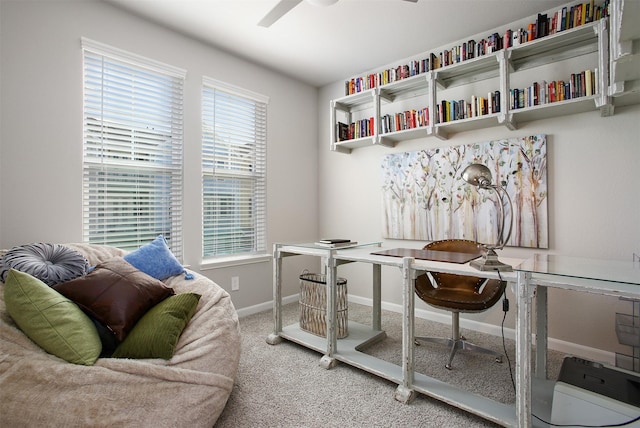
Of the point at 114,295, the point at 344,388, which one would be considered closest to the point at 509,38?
the point at 344,388

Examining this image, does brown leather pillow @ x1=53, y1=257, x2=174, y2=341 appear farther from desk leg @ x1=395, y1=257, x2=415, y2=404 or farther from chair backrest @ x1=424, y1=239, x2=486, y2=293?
chair backrest @ x1=424, y1=239, x2=486, y2=293

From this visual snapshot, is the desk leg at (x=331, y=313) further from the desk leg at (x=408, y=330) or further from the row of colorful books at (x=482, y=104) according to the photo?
the row of colorful books at (x=482, y=104)

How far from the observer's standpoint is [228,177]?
3.27 m

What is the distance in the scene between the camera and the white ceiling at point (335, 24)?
2.45 metres

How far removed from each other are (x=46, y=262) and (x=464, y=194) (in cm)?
312

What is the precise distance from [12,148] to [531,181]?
146 inches

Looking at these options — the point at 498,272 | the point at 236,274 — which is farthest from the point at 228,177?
the point at 498,272

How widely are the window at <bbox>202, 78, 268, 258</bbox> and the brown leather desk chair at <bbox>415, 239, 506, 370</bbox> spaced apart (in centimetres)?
184

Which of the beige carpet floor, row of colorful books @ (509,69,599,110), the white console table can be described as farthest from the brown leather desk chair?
row of colorful books @ (509,69,599,110)

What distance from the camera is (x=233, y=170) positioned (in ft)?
10.8

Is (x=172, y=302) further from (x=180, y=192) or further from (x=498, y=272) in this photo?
(x=498, y=272)

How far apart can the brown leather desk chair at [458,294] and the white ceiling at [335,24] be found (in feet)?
6.06

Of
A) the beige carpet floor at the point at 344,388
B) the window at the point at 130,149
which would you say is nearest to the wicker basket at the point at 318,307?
the beige carpet floor at the point at 344,388

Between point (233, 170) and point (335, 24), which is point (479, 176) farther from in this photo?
point (233, 170)
